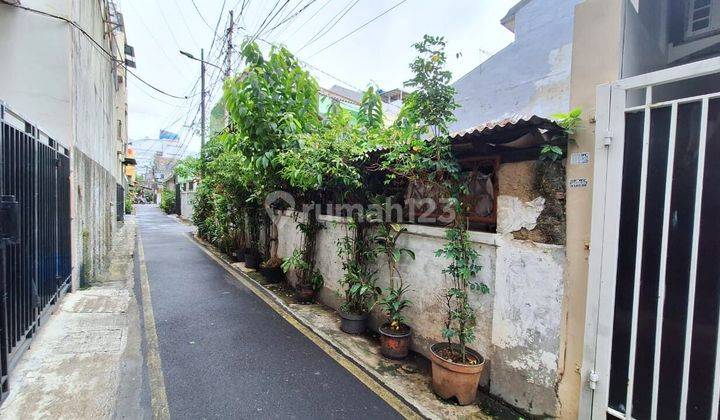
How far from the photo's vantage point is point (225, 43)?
42.7ft

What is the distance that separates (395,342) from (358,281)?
1024mm

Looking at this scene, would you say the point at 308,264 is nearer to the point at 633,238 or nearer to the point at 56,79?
the point at 56,79

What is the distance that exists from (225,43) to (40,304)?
1173 centimetres

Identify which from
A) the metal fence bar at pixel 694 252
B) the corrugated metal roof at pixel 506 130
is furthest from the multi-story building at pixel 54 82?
the metal fence bar at pixel 694 252

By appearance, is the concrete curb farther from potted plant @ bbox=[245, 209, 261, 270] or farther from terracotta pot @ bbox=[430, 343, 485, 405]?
potted plant @ bbox=[245, 209, 261, 270]

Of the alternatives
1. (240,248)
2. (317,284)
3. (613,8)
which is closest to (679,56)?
(613,8)

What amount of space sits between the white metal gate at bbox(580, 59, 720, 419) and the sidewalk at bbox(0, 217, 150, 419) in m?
4.03

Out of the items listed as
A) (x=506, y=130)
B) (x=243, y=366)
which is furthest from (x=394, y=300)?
(x=506, y=130)

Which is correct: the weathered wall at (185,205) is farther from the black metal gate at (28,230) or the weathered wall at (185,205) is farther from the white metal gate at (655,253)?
the white metal gate at (655,253)

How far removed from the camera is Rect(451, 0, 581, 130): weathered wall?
8.25m

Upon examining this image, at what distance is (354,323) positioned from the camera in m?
5.04

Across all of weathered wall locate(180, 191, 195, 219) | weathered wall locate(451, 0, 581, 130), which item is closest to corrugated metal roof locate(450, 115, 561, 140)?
weathered wall locate(451, 0, 581, 130)

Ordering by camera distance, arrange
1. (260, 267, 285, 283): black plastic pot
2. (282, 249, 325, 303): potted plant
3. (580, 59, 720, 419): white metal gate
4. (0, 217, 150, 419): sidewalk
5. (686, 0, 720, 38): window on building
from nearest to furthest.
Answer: (580, 59, 720, 419): white metal gate, (0, 217, 150, 419): sidewalk, (686, 0, 720, 38): window on building, (282, 249, 325, 303): potted plant, (260, 267, 285, 283): black plastic pot

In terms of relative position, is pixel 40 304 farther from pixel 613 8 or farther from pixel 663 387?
pixel 613 8
